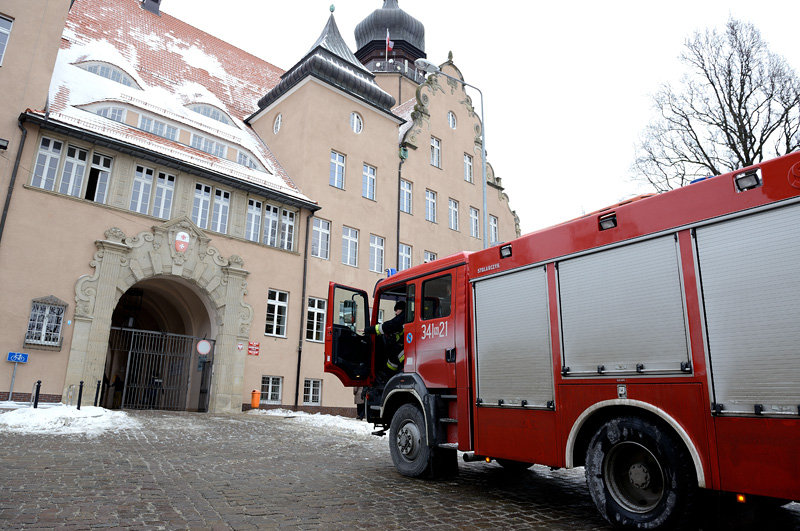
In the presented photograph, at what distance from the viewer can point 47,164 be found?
1648 cm

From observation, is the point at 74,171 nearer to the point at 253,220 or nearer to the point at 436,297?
the point at 253,220

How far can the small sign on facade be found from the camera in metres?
19.9

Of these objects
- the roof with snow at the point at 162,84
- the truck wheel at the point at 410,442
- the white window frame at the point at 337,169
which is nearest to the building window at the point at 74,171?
→ the roof with snow at the point at 162,84

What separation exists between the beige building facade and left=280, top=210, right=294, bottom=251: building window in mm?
83

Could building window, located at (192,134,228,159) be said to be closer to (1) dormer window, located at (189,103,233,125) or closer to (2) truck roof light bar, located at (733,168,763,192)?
(1) dormer window, located at (189,103,233,125)

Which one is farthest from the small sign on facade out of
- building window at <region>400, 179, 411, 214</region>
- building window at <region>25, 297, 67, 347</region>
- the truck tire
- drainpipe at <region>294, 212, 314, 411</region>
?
the truck tire

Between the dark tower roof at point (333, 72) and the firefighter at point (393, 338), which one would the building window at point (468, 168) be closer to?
the dark tower roof at point (333, 72)

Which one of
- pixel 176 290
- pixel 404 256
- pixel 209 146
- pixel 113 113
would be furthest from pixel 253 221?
pixel 404 256

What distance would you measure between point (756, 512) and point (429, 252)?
23.5 metres

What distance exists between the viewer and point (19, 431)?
10.5 meters

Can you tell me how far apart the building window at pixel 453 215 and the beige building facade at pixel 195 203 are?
12 centimetres

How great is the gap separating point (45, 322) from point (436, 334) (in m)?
13.6

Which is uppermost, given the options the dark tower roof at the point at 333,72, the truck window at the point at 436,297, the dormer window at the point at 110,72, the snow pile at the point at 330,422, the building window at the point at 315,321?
the dark tower roof at the point at 333,72

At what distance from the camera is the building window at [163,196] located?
1850 cm
